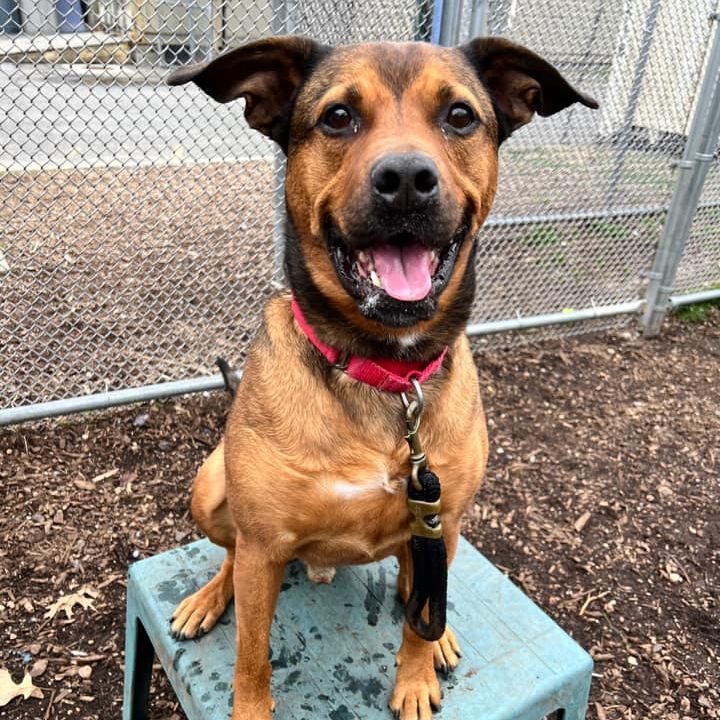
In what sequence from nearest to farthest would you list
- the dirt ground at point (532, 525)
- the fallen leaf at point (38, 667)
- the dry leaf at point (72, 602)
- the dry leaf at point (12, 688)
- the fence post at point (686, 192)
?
the dry leaf at point (12, 688) < the fallen leaf at point (38, 667) < the dirt ground at point (532, 525) < the dry leaf at point (72, 602) < the fence post at point (686, 192)

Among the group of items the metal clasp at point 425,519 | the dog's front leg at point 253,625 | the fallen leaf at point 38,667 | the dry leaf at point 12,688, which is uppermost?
the metal clasp at point 425,519

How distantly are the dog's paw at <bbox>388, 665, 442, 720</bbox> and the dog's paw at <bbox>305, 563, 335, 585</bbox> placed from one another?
452mm

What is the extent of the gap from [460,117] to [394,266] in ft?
1.68

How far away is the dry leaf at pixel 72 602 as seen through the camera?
9.72ft

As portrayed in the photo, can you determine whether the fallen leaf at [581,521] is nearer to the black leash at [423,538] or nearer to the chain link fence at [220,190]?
the chain link fence at [220,190]

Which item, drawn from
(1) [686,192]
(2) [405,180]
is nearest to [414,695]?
(2) [405,180]

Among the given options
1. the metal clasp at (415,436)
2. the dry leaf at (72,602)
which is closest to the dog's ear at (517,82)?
the metal clasp at (415,436)

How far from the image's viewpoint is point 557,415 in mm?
4645

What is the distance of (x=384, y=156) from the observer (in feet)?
5.50

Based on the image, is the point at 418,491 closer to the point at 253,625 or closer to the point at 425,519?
the point at 425,519

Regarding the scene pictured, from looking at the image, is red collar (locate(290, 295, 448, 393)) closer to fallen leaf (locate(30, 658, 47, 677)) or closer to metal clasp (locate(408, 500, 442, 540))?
metal clasp (locate(408, 500, 442, 540))

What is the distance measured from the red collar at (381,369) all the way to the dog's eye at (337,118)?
1.75 feet

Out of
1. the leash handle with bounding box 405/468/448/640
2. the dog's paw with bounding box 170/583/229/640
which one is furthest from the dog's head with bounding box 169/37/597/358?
the dog's paw with bounding box 170/583/229/640

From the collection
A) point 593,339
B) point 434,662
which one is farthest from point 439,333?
point 593,339
